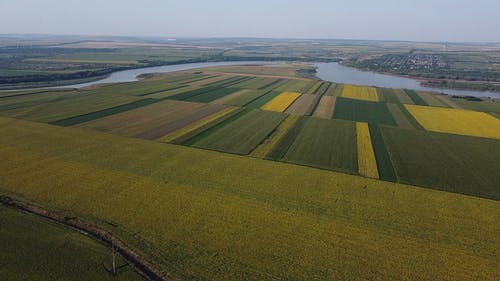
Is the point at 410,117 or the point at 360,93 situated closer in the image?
the point at 410,117

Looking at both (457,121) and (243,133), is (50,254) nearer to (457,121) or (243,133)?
(243,133)

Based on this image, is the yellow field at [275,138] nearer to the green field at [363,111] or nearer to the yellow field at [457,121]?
the green field at [363,111]

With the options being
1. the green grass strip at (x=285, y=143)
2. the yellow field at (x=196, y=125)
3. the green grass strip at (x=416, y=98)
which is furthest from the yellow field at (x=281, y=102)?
the green grass strip at (x=416, y=98)

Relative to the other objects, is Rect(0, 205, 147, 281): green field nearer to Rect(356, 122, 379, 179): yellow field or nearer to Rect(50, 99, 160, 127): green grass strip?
Rect(356, 122, 379, 179): yellow field

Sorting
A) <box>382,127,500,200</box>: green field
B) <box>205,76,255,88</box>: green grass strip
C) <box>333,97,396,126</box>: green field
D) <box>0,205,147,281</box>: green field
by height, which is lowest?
<box>0,205,147,281</box>: green field

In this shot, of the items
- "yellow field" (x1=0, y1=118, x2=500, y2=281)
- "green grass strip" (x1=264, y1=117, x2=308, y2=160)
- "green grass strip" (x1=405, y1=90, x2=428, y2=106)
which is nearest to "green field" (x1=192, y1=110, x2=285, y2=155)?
"green grass strip" (x1=264, y1=117, x2=308, y2=160)

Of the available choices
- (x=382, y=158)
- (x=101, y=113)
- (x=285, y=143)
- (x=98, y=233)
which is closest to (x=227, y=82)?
(x=101, y=113)
